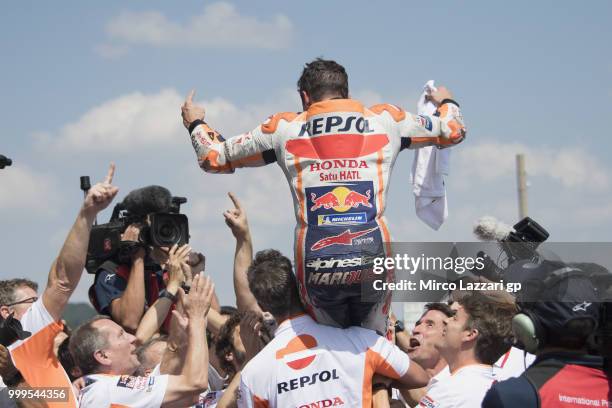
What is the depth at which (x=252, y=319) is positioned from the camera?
5961 mm

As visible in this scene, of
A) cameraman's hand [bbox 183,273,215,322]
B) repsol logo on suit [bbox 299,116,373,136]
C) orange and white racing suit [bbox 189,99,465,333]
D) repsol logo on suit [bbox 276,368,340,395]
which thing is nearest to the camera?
repsol logo on suit [bbox 276,368,340,395]

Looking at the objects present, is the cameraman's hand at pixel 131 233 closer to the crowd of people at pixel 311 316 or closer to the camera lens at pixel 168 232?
the camera lens at pixel 168 232

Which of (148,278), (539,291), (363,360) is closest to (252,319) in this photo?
(363,360)

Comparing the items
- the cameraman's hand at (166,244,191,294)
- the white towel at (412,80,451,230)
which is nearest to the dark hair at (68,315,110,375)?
the cameraman's hand at (166,244,191,294)

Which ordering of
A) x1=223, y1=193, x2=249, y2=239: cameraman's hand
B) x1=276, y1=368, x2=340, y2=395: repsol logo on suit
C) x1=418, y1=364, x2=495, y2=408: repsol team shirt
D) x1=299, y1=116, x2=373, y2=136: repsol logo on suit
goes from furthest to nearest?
x1=223, y1=193, x2=249, y2=239: cameraman's hand < x1=299, y1=116, x2=373, y2=136: repsol logo on suit < x1=276, y1=368, x2=340, y2=395: repsol logo on suit < x1=418, y1=364, x2=495, y2=408: repsol team shirt

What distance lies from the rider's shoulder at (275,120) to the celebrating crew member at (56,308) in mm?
966

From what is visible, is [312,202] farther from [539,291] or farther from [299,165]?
[539,291]

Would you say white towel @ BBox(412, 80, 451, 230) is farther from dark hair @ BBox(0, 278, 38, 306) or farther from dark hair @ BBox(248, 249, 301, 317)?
dark hair @ BBox(0, 278, 38, 306)

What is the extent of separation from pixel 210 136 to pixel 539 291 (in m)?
2.77

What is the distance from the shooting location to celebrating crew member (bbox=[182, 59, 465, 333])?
5289 millimetres

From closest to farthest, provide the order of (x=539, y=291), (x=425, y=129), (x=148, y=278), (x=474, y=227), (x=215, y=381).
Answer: (x=539, y=291)
(x=425, y=129)
(x=474, y=227)
(x=215, y=381)
(x=148, y=278)

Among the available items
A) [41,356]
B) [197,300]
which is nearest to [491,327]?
[197,300]

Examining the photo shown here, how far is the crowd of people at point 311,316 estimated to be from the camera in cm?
525

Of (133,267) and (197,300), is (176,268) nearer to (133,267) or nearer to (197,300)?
(133,267)
